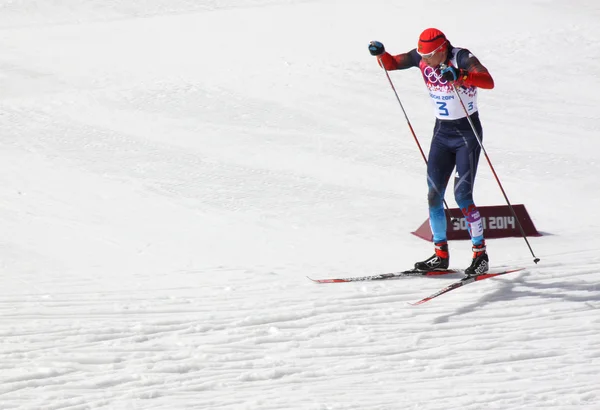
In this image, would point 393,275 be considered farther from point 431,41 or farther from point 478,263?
point 431,41

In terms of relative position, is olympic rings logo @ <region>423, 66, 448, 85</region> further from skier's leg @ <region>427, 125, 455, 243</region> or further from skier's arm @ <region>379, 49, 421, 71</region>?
skier's leg @ <region>427, 125, 455, 243</region>

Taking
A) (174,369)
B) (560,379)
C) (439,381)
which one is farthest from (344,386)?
(560,379)

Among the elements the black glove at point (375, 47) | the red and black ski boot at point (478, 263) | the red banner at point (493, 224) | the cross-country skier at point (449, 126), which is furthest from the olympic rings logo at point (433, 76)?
the red banner at point (493, 224)

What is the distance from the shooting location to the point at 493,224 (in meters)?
7.29

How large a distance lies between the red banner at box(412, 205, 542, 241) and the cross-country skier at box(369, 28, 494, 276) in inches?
39.4

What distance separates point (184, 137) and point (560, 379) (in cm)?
588

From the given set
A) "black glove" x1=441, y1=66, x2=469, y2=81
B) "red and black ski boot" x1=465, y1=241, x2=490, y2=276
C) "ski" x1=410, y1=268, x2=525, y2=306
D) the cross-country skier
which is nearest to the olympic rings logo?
the cross-country skier

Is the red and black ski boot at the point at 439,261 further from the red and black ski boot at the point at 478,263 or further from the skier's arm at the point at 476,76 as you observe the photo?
the skier's arm at the point at 476,76

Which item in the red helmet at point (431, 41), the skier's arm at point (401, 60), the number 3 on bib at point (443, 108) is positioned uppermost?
the red helmet at point (431, 41)

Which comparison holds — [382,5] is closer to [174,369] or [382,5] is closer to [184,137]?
[184,137]

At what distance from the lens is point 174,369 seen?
4.61m

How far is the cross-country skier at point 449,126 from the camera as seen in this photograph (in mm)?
5648

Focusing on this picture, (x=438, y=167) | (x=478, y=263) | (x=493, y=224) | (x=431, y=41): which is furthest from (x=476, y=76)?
(x=493, y=224)

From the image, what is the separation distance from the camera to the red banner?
7.24 meters
